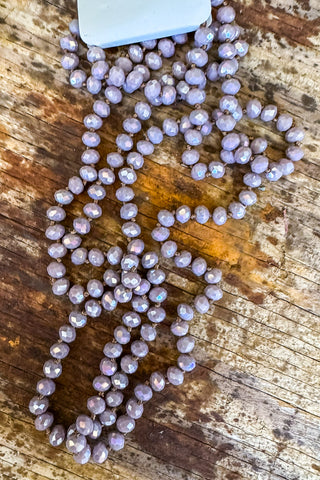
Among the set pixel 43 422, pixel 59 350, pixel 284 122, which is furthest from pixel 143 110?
pixel 43 422

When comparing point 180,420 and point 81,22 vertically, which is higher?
point 81,22

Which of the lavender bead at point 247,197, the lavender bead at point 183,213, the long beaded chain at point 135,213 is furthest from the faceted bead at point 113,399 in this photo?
the lavender bead at point 247,197

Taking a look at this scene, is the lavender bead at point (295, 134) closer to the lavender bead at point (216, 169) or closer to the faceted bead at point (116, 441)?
the lavender bead at point (216, 169)

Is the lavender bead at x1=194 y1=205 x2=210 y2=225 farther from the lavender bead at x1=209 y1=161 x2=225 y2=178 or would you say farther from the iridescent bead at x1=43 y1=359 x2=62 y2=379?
the iridescent bead at x1=43 y1=359 x2=62 y2=379

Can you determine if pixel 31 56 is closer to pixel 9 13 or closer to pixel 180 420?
pixel 9 13

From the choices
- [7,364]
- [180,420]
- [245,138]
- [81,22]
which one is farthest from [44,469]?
[81,22]
